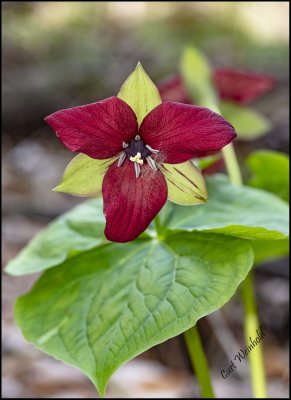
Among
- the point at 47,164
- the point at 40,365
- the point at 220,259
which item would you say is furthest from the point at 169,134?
the point at 47,164

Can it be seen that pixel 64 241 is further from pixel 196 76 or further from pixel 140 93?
pixel 196 76

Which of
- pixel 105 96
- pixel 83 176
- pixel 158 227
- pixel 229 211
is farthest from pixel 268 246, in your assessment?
pixel 105 96

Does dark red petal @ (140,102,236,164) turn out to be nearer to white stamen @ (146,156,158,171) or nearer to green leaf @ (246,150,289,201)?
white stamen @ (146,156,158,171)

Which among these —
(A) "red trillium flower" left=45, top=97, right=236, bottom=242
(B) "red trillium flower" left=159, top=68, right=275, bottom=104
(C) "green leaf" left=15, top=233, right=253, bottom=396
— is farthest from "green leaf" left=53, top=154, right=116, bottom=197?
(B) "red trillium flower" left=159, top=68, right=275, bottom=104

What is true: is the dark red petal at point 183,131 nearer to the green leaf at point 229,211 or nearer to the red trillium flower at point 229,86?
the green leaf at point 229,211

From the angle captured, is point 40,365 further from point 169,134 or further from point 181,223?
point 169,134
